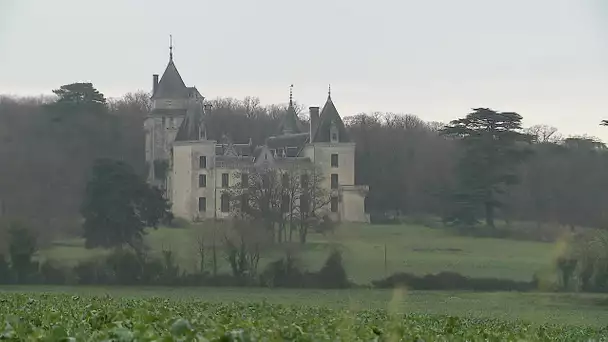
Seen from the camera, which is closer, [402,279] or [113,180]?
[402,279]

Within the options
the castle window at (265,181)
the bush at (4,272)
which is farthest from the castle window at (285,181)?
the bush at (4,272)

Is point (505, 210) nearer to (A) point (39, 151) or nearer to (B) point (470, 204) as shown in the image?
(B) point (470, 204)

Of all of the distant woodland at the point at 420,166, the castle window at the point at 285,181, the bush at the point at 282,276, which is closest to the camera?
the bush at the point at 282,276

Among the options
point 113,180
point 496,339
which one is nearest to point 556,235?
point 113,180

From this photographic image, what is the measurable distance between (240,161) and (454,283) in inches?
842

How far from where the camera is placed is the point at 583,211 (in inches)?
2263

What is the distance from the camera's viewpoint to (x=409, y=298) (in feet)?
117

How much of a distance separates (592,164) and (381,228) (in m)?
12.9

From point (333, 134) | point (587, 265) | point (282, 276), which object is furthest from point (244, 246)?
point (333, 134)

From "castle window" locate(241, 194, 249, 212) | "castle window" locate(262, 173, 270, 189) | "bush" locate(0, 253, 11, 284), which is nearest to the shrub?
"castle window" locate(241, 194, 249, 212)

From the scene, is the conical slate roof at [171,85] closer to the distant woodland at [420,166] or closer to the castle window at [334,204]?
the distant woodland at [420,166]

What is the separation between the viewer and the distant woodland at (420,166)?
56000 mm

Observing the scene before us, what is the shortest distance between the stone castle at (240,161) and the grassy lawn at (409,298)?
18289 millimetres

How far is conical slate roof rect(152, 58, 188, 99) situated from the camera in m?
66.5
